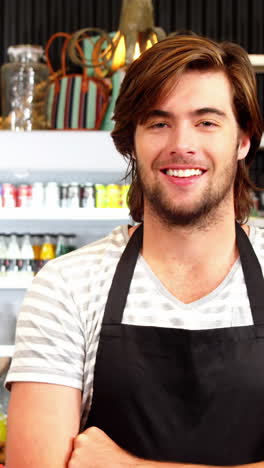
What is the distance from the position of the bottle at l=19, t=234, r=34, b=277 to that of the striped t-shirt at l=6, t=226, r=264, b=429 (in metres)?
2.91

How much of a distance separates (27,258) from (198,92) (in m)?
3.07

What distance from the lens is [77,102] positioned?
13.9 ft

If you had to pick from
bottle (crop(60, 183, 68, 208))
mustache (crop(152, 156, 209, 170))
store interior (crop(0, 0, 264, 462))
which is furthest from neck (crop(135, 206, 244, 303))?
bottle (crop(60, 183, 68, 208))

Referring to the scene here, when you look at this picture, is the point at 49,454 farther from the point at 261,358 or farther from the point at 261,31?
the point at 261,31

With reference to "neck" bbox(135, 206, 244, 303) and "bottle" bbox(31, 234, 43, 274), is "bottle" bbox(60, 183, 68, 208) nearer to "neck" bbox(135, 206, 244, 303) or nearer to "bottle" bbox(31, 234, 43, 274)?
"bottle" bbox(31, 234, 43, 274)

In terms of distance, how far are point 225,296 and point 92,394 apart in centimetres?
32

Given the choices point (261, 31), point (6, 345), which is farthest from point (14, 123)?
point (261, 31)

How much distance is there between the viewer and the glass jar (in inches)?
168

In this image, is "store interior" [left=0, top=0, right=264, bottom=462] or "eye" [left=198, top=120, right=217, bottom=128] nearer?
"eye" [left=198, top=120, right=217, bottom=128]

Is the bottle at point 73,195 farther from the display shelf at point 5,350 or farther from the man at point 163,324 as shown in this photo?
the man at point 163,324

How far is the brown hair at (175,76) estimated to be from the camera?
1.37 meters

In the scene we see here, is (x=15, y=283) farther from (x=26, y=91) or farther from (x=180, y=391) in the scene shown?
(x=180, y=391)

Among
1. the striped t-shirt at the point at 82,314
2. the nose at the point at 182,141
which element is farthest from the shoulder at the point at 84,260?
the nose at the point at 182,141

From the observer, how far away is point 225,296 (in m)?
1.38
